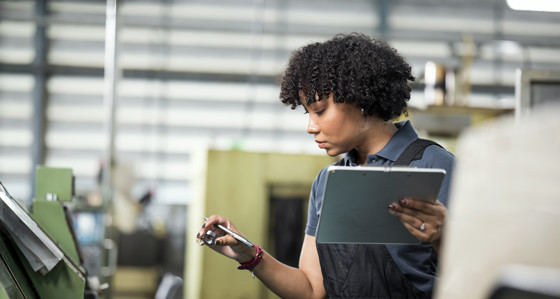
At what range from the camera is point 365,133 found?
1595mm

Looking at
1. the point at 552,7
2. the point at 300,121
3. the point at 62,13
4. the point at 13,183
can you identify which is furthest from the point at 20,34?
the point at 552,7

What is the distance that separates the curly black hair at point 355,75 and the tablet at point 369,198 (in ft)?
1.27

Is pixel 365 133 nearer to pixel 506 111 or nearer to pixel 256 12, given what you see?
pixel 506 111

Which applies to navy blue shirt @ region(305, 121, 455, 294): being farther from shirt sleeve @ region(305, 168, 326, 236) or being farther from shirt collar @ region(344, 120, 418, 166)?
Answer: shirt sleeve @ region(305, 168, 326, 236)

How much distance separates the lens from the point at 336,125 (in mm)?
1542

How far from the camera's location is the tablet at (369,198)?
114 cm

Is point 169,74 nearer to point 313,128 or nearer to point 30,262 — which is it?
point 313,128

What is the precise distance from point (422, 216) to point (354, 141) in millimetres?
429

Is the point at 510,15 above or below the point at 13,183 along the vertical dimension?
above

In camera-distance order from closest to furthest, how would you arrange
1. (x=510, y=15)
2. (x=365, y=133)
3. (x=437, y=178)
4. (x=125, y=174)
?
(x=437, y=178) < (x=365, y=133) < (x=125, y=174) < (x=510, y=15)

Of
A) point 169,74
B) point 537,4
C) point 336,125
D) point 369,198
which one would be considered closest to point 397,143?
point 336,125

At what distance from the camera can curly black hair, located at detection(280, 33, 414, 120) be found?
1.55m

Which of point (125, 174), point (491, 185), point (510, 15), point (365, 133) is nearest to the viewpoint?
point (491, 185)

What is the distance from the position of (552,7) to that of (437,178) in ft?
6.67
